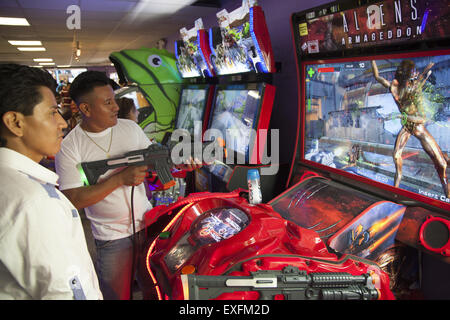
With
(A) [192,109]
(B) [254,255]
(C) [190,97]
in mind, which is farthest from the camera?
(C) [190,97]

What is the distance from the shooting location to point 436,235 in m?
1.23

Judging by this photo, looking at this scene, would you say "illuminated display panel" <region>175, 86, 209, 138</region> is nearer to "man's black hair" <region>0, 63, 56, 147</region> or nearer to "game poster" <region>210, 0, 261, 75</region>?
"game poster" <region>210, 0, 261, 75</region>

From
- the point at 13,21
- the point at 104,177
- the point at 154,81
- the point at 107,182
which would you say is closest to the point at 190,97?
the point at 154,81

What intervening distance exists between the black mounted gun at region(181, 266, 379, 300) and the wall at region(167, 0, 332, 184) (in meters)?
1.94

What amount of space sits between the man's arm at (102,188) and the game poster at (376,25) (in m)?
1.20

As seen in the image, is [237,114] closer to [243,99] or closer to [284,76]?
[243,99]

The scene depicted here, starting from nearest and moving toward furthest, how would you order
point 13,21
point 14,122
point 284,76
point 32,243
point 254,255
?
point 32,243 → point 14,122 → point 254,255 → point 284,76 → point 13,21

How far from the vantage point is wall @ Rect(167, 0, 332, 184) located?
288 centimetres

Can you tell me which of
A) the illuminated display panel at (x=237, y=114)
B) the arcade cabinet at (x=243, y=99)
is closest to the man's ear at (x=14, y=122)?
the arcade cabinet at (x=243, y=99)

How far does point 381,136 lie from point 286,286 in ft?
2.84

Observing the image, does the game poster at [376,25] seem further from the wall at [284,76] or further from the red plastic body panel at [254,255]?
the wall at [284,76]

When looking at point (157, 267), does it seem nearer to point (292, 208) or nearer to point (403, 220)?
point (292, 208)

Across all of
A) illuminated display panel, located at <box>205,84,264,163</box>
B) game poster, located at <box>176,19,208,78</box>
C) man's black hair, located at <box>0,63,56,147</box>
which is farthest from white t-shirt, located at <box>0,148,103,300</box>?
game poster, located at <box>176,19,208,78</box>

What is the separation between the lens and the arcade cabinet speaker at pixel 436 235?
120 centimetres
